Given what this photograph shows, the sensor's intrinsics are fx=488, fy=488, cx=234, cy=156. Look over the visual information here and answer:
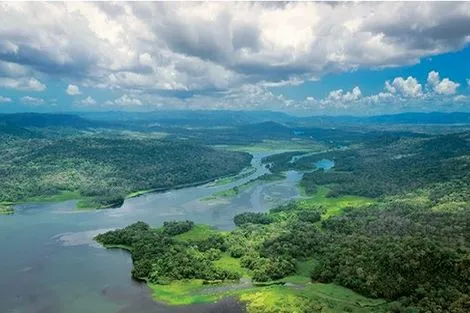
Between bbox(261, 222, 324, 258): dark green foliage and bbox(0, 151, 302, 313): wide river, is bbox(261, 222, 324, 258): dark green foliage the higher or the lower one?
the higher one

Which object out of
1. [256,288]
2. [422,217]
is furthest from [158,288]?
[422,217]

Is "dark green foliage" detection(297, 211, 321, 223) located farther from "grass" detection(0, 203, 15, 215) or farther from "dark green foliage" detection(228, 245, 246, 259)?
"grass" detection(0, 203, 15, 215)

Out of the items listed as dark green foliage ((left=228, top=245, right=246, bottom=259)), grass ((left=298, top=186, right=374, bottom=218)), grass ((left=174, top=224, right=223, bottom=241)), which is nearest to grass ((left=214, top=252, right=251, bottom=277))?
dark green foliage ((left=228, top=245, right=246, bottom=259))

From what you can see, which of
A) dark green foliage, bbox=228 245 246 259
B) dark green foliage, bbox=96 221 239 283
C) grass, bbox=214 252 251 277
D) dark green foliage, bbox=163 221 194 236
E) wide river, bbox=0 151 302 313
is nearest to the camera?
wide river, bbox=0 151 302 313

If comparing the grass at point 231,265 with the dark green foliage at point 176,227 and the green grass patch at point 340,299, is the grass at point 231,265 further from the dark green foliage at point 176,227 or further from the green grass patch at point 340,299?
the dark green foliage at point 176,227

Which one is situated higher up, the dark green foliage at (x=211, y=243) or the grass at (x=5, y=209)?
the dark green foliage at (x=211, y=243)

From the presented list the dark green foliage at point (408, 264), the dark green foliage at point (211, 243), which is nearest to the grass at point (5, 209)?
the dark green foliage at point (211, 243)

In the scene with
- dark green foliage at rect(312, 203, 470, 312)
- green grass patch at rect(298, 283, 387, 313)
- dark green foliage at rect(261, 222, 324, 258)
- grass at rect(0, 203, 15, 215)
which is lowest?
grass at rect(0, 203, 15, 215)

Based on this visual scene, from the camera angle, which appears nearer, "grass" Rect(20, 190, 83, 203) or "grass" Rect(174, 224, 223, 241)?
"grass" Rect(174, 224, 223, 241)
